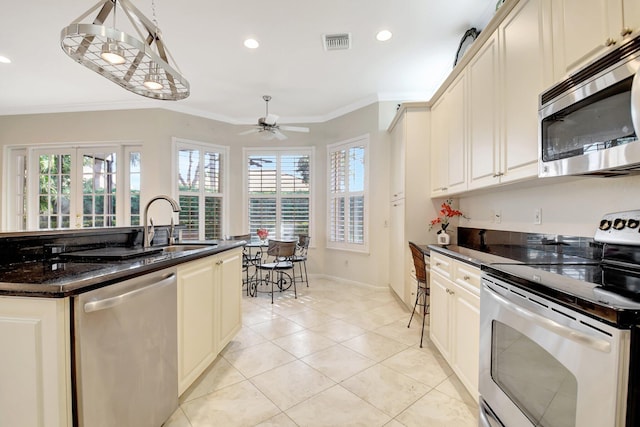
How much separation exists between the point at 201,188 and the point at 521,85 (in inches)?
191

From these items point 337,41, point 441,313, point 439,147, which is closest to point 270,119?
point 337,41

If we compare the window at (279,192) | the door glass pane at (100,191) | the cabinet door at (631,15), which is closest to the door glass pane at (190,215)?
the window at (279,192)

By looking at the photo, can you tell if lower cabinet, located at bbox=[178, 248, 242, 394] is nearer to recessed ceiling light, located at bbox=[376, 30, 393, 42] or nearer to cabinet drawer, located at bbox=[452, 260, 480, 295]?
cabinet drawer, located at bbox=[452, 260, 480, 295]

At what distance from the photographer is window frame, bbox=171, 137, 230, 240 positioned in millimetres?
4855

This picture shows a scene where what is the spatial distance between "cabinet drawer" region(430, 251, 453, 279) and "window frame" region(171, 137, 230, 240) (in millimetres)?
4093

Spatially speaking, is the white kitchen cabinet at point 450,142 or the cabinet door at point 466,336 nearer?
the cabinet door at point 466,336

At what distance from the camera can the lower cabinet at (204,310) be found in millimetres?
1766

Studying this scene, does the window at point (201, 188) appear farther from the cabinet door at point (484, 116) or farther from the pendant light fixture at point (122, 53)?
the cabinet door at point (484, 116)

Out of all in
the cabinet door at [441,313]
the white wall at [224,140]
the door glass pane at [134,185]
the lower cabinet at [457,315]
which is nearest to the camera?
the lower cabinet at [457,315]

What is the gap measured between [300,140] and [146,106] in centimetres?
266

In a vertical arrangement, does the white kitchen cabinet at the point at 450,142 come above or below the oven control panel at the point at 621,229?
above

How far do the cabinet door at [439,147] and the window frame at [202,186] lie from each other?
12.4 ft

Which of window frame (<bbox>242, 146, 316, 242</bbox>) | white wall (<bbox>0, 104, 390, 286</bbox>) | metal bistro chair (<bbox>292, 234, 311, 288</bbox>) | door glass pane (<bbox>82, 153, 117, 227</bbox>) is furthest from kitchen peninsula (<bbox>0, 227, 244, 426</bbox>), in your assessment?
door glass pane (<bbox>82, 153, 117, 227</bbox>)

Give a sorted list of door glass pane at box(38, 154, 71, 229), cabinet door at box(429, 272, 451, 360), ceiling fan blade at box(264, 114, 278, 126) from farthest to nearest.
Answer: door glass pane at box(38, 154, 71, 229) → ceiling fan blade at box(264, 114, 278, 126) → cabinet door at box(429, 272, 451, 360)
